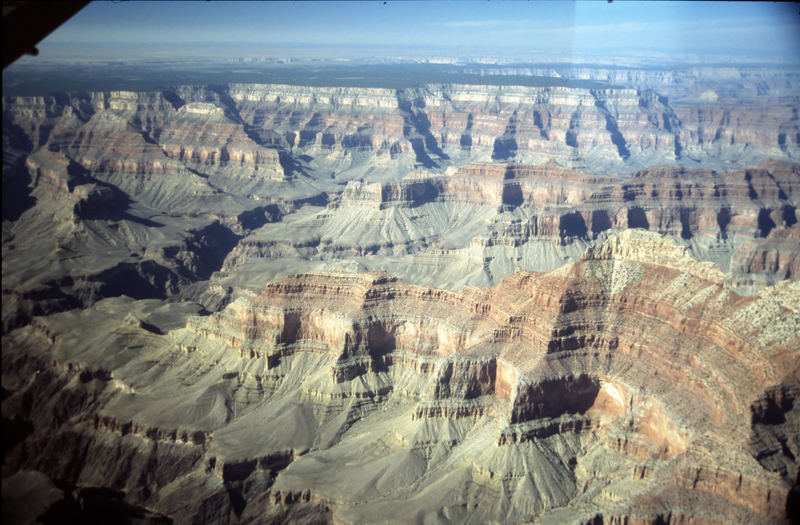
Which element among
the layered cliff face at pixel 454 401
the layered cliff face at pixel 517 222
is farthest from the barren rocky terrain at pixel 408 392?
the layered cliff face at pixel 517 222

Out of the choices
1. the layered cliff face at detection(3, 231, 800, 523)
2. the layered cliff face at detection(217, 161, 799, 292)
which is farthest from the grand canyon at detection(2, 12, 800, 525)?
the layered cliff face at detection(217, 161, 799, 292)

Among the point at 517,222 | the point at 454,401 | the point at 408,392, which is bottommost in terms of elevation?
the point at 408,392

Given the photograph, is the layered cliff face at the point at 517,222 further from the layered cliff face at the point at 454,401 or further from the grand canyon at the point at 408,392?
the layered cliff face at the point at 454,401

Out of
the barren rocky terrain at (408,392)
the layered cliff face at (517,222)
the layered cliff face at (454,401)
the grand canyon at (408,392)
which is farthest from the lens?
the layered cliff face at (517,222)

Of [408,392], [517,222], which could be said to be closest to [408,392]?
[408,392]

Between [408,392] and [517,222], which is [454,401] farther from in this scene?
[517,222]

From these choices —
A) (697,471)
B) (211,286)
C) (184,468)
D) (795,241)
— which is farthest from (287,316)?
(795,241)

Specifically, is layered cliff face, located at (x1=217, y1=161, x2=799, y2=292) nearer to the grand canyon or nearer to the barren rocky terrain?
the grand canyon

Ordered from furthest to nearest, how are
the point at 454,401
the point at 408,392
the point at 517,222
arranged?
1. the point at 517,222
2. the point at 408,392
3. the point at 454,401

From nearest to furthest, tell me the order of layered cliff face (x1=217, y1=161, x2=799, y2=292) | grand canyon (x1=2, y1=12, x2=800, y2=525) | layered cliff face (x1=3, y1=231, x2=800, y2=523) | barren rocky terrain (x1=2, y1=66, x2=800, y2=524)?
grand canyon (x1=2, y1=12, x2=800, y2=525), barren rocky terrain (x1=2, y1=66, x2=800, y2=524), layered cliff face (x1=3, y1=231, x2=800, y2=523), layered cliff face (x1=217, y1=161, x2=799, y2=292)
